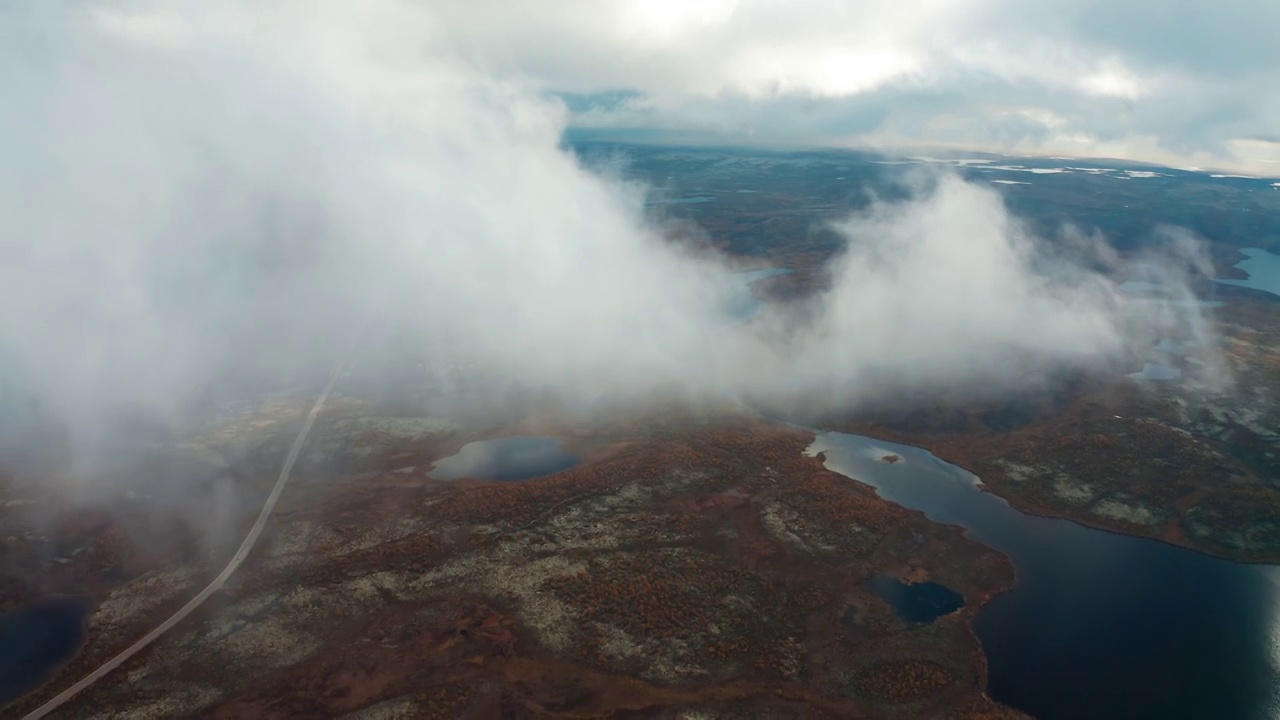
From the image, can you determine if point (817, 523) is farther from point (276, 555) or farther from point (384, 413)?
point (384, 413)

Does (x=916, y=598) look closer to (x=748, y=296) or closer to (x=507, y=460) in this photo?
(x=507, y=460)

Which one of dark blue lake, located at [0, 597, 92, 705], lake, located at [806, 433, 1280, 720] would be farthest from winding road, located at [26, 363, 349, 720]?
lake, located at [806, 433, 1280, 720]

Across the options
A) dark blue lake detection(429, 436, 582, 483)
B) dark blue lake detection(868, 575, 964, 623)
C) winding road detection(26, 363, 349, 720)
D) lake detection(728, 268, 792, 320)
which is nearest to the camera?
winding road detection(26, 363, 349, 720)

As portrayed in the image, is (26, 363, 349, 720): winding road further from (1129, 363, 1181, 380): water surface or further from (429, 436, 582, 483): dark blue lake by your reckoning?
(1129, 363, 1181, 380): water surface

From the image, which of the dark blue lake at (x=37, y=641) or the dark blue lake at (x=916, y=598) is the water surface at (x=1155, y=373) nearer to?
the dark blue lake at (x=916, y=598)

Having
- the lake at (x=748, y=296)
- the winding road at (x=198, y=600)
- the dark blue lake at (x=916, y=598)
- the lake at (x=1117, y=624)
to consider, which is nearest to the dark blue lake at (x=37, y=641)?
the winding road at (x=198, y=600)

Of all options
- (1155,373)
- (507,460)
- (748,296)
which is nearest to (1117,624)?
(507,460)
